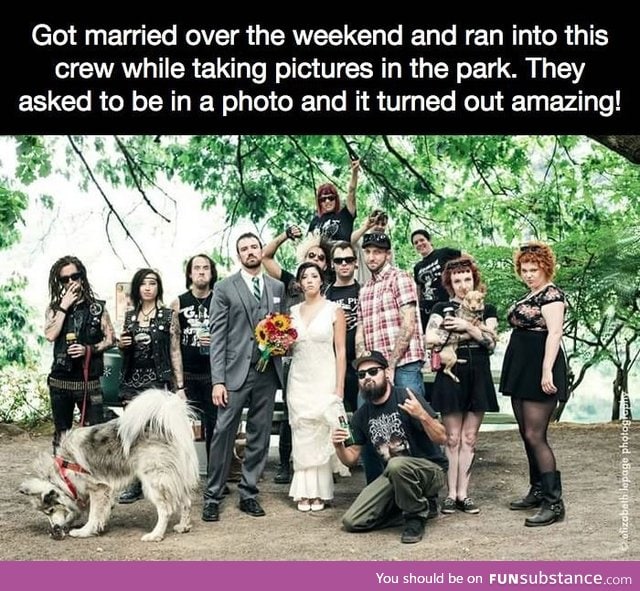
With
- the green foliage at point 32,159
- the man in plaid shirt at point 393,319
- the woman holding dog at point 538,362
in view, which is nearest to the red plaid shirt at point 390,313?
the man in plaid shirt at point 393,319

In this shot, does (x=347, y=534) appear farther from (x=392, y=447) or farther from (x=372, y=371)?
(x=372, y=371)

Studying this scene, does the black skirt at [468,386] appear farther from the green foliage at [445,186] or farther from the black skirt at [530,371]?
the green foliage at [445,186]

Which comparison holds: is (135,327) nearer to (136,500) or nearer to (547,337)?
(136,500)

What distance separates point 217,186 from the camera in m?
13.1

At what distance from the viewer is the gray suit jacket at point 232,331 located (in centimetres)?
746

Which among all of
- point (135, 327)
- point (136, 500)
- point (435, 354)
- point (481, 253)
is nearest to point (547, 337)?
point (435, 354)

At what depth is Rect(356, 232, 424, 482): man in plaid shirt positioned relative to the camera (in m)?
7.52

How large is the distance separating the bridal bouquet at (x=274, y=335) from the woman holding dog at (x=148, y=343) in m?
0.84

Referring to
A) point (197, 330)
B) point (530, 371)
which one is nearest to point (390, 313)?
point (530, 371)

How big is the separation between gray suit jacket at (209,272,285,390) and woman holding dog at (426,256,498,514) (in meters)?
1.27

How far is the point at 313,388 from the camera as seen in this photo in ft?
25.0

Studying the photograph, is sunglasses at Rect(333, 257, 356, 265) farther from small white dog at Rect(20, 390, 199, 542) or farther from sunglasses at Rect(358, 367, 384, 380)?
small white dog at Rect(20, 390, 199, 542)

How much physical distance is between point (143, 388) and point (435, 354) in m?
2.30

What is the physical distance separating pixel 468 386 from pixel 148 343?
248 centimetres
